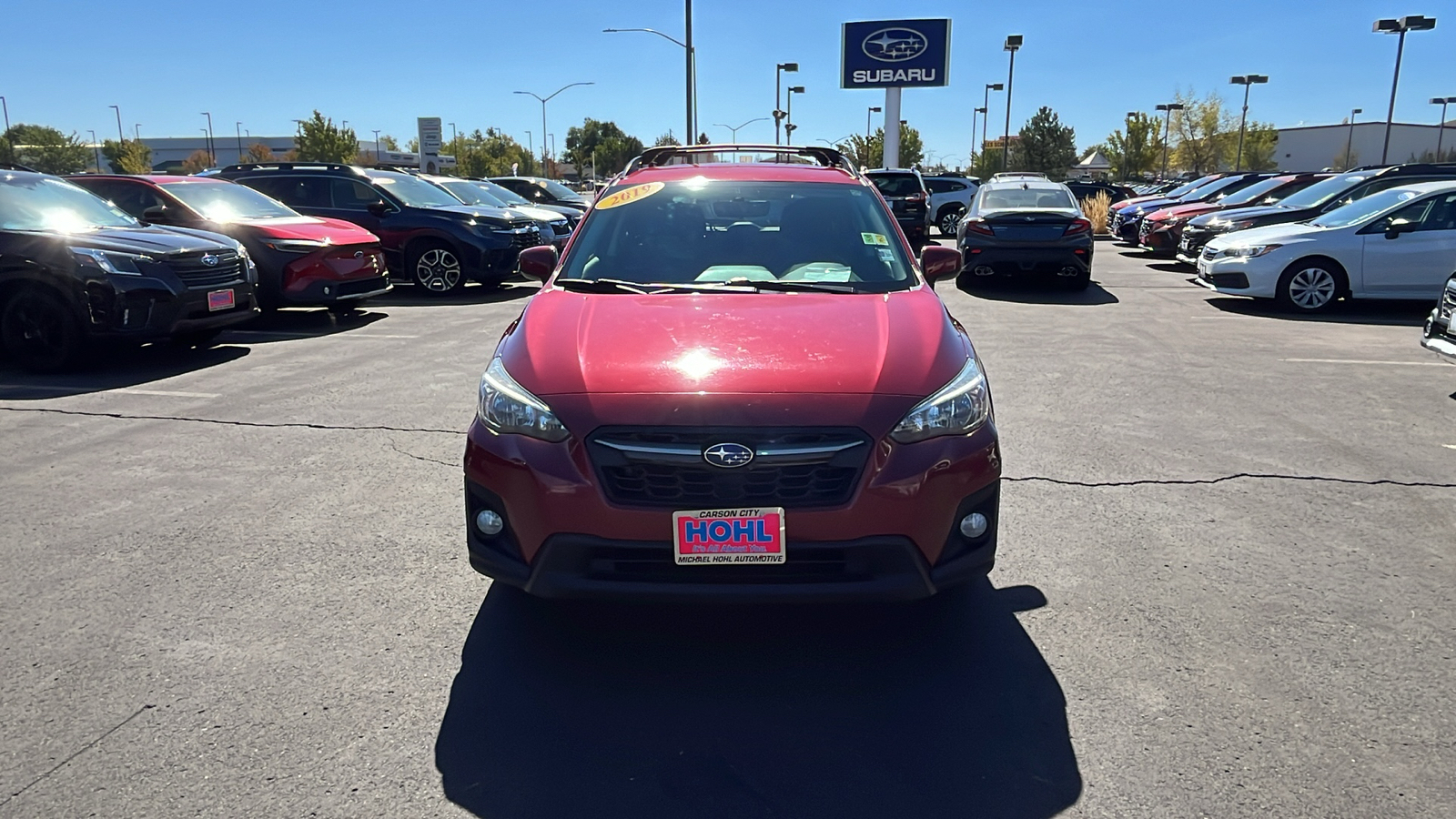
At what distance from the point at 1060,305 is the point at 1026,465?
7.51 meters

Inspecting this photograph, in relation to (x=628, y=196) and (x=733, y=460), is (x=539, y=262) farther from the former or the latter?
(x=733, y=460)

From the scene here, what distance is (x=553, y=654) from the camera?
3.34 meters

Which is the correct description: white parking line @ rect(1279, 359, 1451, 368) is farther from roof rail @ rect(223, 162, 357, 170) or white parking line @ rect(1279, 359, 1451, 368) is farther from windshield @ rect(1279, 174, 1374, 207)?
roof rail @ rect(223, 162, 357, 170)

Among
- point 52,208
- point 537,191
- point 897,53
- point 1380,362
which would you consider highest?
point 897,53

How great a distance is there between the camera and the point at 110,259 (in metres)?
7.86

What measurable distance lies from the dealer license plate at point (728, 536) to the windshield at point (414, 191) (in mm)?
11610

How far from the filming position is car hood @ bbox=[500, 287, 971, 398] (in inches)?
124

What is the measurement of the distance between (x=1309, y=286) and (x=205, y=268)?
11.5m

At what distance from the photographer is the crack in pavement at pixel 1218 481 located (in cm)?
509

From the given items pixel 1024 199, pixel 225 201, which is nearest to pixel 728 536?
pixel 225 201

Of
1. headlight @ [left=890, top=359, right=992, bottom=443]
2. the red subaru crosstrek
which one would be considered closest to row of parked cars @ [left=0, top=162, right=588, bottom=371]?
the red subaru crosstrek

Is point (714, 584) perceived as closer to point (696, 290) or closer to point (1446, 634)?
point (696, 290)

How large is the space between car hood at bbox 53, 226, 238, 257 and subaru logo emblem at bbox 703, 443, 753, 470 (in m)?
7.01

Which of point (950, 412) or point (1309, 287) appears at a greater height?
point (950, 412)
